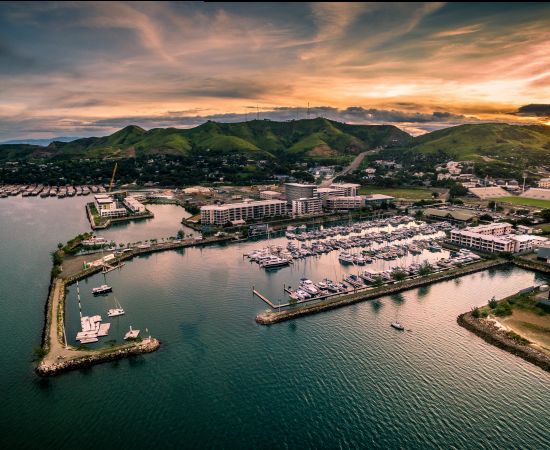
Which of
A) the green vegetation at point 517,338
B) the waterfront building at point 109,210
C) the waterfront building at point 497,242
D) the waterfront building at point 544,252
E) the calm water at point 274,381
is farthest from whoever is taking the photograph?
the waterfront building at point 109,210

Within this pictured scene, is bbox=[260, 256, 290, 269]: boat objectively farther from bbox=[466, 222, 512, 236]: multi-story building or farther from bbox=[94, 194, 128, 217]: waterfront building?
bbox=[94, 194, 128, 217]: waterfront building

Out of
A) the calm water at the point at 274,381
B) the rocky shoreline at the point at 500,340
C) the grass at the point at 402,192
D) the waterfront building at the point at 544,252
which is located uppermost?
the grass at the point at 402,192

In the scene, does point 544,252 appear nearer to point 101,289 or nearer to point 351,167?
point 101,289

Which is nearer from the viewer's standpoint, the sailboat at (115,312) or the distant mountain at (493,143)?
the sailboat at (115,312)

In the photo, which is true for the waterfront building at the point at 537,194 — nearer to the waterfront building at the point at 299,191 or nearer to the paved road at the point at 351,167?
the paved road at the point at 351,167

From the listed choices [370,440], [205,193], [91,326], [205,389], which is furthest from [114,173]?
[370,440]

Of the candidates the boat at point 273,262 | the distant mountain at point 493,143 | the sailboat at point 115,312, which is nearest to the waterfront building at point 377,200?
the boat at point 273,262

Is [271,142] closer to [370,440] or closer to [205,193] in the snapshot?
[205,193]
